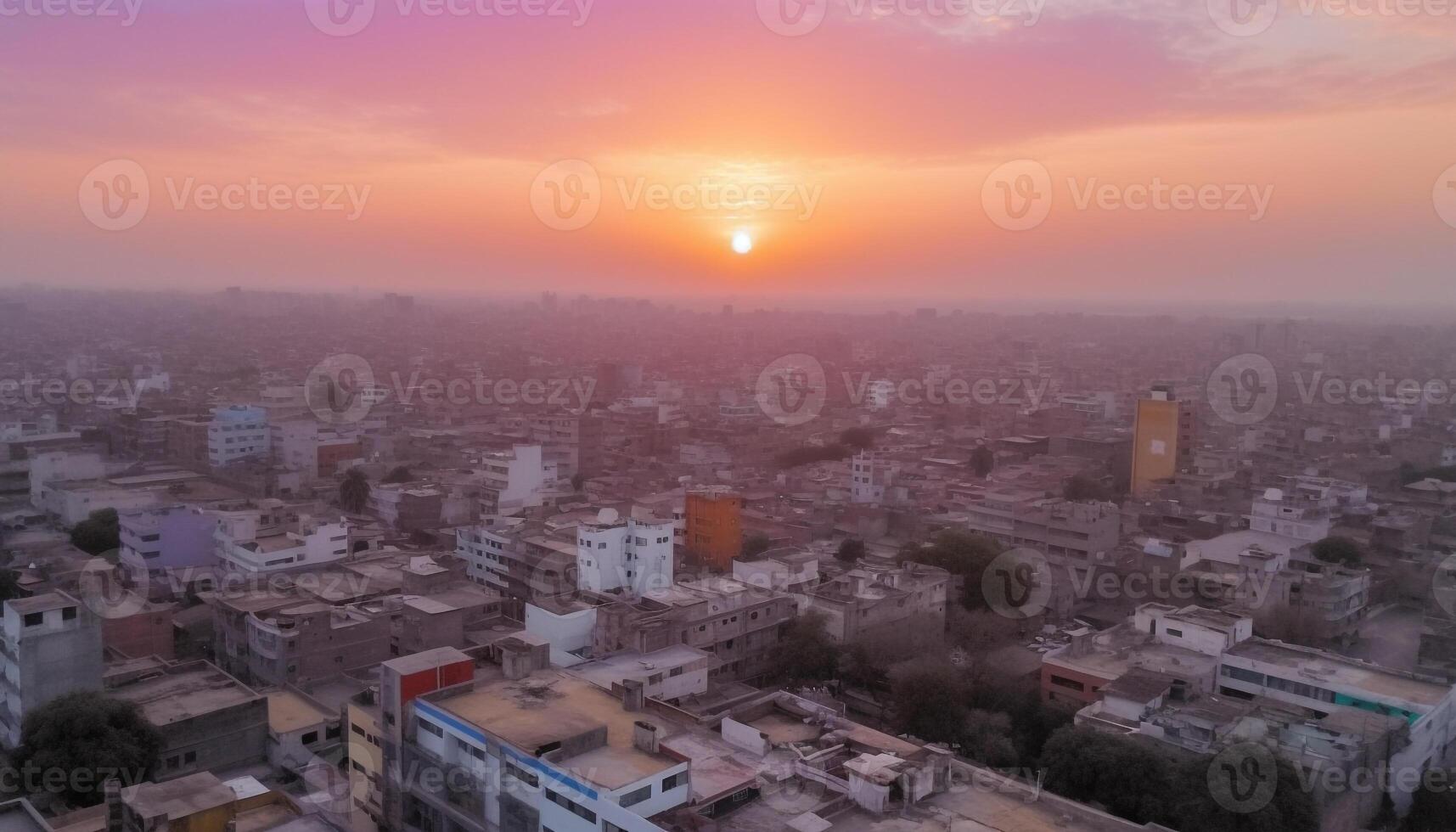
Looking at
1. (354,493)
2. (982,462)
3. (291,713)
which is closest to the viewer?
(291,713)

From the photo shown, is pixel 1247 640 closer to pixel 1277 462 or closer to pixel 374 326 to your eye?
pixel 1277 462

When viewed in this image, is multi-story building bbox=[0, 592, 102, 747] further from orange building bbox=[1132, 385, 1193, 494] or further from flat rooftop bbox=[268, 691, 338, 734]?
orange building bbox=[1132, 385, 1193, 494]

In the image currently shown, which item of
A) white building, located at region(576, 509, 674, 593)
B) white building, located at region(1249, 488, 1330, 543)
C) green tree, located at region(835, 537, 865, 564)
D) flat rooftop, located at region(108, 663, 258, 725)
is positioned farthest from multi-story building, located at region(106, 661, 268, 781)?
white building, located at region(1249, 488, 1330, 543)

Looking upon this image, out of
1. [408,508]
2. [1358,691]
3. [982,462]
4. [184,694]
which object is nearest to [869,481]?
[982,462]

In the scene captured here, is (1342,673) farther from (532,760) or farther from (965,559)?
(532,760)

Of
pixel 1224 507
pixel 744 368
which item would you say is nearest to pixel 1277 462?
pixel 1224 507

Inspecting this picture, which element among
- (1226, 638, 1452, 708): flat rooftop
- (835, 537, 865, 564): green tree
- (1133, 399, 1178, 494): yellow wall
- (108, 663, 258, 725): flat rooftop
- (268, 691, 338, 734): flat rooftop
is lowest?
(268, 691, 338, 734): flat rooftop

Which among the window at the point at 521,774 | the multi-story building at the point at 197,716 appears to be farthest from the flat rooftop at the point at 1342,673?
the multi-story building at the point at 197,716
